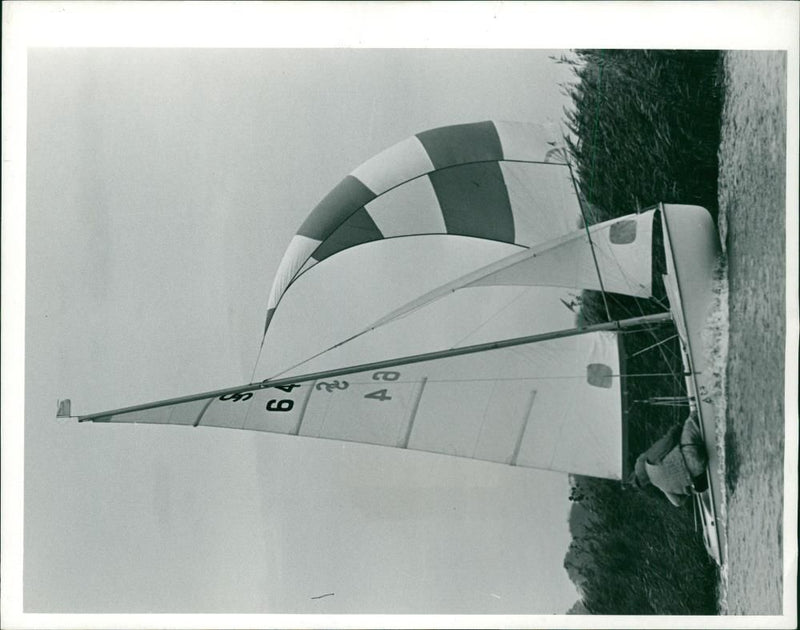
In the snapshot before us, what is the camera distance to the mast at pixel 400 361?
3123 millimetres

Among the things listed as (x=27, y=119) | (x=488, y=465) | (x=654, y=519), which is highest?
(x=27, y=119)

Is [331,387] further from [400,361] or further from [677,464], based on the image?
[677,464]

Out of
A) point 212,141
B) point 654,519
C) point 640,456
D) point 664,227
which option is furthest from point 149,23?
point 654,519

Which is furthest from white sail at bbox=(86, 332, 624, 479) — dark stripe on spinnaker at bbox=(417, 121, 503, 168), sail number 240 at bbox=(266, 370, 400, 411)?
dark stripe on spinnaker at bbox=(417, 121, 503, 168)

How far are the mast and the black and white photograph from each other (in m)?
0.01

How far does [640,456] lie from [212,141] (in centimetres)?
185

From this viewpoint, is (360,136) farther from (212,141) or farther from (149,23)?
(149,23)

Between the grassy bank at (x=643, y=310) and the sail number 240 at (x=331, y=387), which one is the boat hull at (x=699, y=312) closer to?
the grassy bank at (x=643, y=310)

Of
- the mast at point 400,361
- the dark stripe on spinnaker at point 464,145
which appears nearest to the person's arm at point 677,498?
the mast at point 400,361

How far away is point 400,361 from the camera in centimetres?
315

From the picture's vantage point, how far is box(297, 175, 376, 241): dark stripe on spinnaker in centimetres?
315

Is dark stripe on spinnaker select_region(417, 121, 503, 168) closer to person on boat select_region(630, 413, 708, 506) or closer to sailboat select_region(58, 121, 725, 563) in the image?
sailboat select_region(58, 121, 725, 563)

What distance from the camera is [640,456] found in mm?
3109

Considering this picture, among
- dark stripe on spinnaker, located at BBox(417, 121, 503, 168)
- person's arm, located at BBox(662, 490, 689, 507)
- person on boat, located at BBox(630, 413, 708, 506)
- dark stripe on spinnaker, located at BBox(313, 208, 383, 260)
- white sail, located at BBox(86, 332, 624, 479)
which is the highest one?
dark stripe on spinnaker, located at BBox(417, 121, 503, 168)
